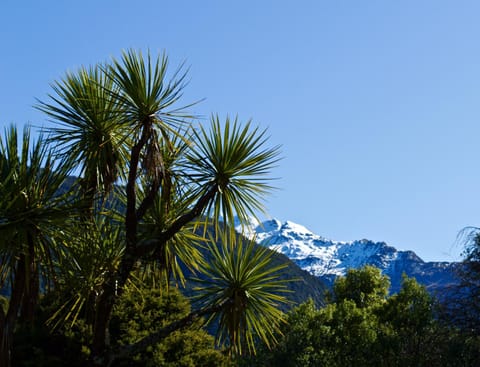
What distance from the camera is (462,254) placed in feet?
29.8

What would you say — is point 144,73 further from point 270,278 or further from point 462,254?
point 462,254

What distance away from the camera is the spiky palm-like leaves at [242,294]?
895cm

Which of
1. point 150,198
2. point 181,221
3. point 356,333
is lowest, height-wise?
point 356,333

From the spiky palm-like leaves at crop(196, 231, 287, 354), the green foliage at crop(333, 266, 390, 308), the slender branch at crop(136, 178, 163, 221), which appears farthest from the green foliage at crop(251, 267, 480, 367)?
the slender branch at crop(136, 178, 163, 221)

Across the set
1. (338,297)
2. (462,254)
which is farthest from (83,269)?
(338,297)

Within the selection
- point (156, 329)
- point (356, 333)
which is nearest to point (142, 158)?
point (156, 329)

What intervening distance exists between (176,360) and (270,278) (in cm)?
834

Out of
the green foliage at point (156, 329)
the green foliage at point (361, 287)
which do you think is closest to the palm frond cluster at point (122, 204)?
the green foliage at point (156, 329)

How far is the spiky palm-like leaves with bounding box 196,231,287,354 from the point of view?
8.95 metres

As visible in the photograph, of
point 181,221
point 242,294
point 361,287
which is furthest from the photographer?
point 361,287

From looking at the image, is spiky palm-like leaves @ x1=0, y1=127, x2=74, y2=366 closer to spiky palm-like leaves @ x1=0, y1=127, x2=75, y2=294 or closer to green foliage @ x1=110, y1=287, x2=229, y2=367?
spiky palm-like leaves @ x1=0, y1=127, x2=75, y2=294

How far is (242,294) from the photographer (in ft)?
29.9

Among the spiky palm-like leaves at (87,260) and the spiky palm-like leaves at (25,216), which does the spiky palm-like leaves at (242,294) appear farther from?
the spiky palm-like leaves at (25,216)

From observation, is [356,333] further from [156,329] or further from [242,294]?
[242,294]
